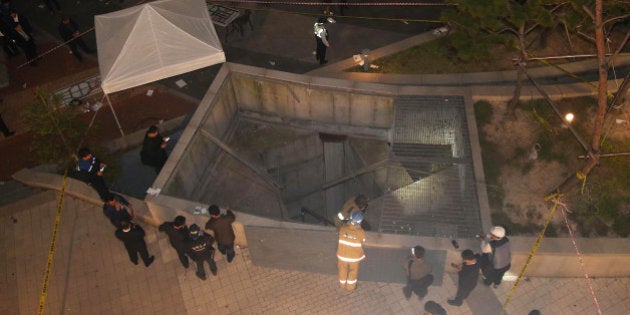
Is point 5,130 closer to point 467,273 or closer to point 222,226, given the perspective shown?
point 222,226

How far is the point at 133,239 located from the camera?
8.95 meters

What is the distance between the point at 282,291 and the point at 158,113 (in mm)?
5946

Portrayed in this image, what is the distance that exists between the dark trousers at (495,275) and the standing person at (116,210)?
605 cm

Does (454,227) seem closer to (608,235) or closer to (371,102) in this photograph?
(608,235)

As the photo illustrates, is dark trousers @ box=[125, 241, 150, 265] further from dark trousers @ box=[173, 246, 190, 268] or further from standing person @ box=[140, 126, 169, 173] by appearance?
standing person @ box=[140, 126, 169, 173]

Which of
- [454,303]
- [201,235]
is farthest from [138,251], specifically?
[454,303]

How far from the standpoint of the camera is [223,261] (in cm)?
980

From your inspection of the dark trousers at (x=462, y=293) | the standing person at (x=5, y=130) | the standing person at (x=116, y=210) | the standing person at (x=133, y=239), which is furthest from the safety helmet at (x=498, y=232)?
the standing person at (x=5, y=130)

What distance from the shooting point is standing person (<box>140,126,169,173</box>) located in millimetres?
10281

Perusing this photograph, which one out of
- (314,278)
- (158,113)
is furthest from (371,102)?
(158,113)

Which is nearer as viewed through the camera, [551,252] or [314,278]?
[551,252]

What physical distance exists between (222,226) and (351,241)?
2.20 m

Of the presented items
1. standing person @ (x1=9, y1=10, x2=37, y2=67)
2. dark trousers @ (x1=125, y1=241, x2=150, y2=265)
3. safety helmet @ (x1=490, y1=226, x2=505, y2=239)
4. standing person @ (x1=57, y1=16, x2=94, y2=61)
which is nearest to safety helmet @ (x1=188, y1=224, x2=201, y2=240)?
dark trousers @ (x1=125, y1=241, x2=150, y2=265)

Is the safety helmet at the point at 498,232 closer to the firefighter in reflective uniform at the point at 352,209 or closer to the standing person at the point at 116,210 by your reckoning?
the firefighter in reflective uniform at the point at 352,209
